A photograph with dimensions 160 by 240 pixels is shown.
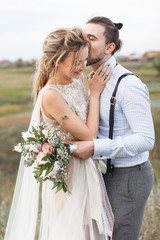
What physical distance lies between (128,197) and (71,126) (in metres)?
0.70

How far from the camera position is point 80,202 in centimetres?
276

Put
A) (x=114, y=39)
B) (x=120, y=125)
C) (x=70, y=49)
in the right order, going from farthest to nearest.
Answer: (x=114, y=39)
(x=120, y=125)
(x=70, y=49)

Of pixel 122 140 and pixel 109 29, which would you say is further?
pixel 109 29

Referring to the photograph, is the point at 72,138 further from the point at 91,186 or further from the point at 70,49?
the point at 70,49

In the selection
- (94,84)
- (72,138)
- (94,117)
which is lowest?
(72,138)

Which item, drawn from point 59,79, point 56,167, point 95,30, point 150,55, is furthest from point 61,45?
point 150,55

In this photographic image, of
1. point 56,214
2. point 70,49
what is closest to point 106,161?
point 56,214

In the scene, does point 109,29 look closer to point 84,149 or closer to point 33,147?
point 84,149

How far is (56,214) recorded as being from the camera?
2.82m

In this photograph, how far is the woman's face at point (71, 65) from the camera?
8.30 ft

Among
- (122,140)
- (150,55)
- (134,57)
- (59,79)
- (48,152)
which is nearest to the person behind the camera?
(48,152)

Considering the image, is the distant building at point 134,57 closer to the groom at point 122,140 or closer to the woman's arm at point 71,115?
the groom at point 122,140

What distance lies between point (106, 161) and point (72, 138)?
33cm

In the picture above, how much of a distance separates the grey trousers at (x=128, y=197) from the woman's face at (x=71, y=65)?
0.80 meters
